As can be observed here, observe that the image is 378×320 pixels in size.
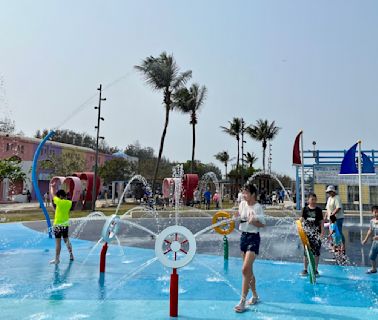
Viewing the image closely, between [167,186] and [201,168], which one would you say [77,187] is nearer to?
[167,186]

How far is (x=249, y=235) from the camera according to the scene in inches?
214

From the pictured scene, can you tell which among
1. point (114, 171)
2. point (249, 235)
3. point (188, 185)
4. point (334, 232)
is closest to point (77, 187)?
point (188, 185)

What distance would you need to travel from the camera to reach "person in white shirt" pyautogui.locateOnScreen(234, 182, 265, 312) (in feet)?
17.2

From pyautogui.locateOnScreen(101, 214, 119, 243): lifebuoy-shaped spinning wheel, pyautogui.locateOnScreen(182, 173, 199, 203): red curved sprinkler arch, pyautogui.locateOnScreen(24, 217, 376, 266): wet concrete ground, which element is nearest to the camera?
pyautogui.locateOnScreen(101, 214, 119, 243): lifebuoy-shaped spinning wheel

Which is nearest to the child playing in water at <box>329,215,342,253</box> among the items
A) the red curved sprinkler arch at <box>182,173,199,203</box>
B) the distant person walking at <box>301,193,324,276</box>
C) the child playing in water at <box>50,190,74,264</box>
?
the distant person walking at <box>301,193,324,276</box>

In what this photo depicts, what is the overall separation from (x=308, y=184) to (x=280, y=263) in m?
23.5

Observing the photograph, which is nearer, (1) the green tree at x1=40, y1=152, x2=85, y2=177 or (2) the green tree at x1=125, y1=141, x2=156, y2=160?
(1) the green tree at x1=40, y1=152, x2=85, y2=177

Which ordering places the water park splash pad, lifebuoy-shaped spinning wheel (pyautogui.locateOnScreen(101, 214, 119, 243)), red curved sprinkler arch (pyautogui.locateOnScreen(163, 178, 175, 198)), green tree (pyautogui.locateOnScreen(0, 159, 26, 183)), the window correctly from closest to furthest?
the water park splash pad, lifebuoy-shaped spinning wheel (pyautogui.locateOnScreen(101, 214, 119, 243)), green tree (pyautogui.locateOnScreen(0, 159, 26, 183)), the window, red curved sprinkler arch (pyautogui.locateOnScreen(163, 178, 175, 198))

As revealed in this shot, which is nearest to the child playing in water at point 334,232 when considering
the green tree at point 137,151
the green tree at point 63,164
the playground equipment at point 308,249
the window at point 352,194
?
the playground equipment at point 308,249

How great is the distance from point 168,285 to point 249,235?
2159mm

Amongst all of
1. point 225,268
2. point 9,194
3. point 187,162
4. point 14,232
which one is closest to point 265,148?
point 187,162

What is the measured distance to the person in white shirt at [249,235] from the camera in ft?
17.2

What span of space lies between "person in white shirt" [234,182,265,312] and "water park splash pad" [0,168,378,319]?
0.78 feet

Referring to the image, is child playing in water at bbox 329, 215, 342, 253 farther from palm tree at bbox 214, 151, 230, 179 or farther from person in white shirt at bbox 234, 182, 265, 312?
palm tree at bbox 214, 151, 230, 179
